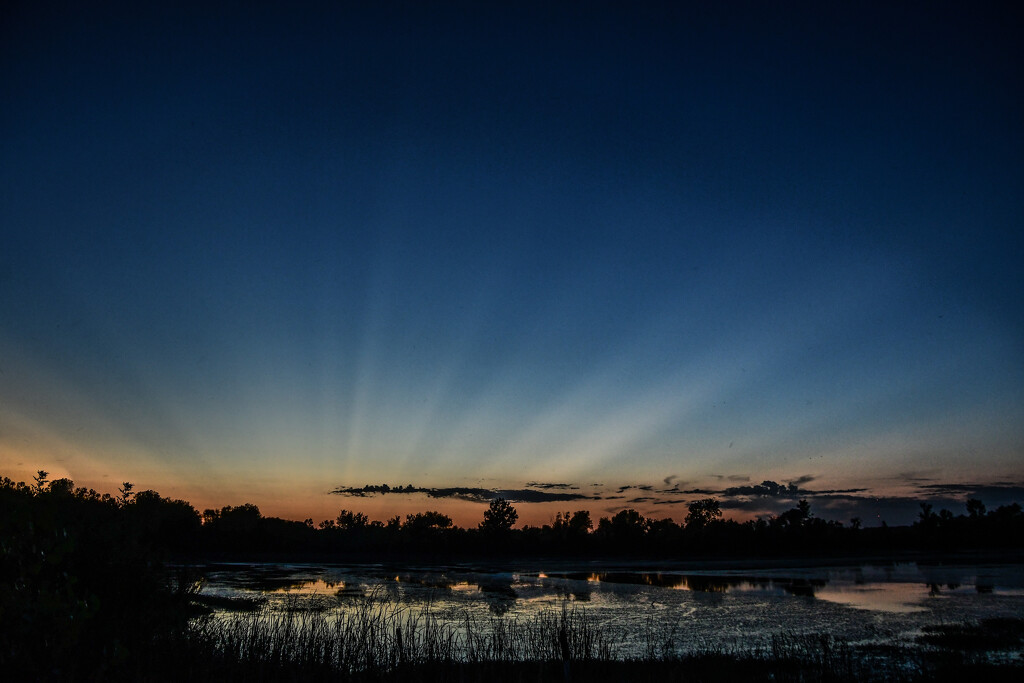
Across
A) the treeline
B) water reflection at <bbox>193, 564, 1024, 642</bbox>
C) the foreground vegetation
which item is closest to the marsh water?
water reflection at <bbox>193, 564, 1024, 642</bbox>

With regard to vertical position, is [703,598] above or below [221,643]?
below

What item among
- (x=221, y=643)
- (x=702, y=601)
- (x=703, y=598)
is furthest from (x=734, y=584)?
(x=221, y=643)

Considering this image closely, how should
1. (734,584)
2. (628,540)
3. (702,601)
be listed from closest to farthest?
(702,601)
(734,584)
(628,540)

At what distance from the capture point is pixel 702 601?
1415 inches

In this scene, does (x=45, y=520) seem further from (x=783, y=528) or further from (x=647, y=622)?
(x=783, y=528)

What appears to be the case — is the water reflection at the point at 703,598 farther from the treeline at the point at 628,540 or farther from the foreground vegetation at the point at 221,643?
the treeline at the point at 628,540

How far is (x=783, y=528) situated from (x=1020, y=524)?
162 ft

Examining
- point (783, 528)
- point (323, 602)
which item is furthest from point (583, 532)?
point (323, 602)

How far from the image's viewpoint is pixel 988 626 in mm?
24734

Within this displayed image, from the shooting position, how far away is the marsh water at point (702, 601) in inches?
980

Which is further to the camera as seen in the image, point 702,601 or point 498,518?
point 498,518

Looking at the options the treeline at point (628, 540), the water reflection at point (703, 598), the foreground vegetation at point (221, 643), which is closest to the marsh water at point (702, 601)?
the water reflection at point (703, 598)

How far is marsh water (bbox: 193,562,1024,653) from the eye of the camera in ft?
81.7

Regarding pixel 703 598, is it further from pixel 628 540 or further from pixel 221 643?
pixel 628 540
